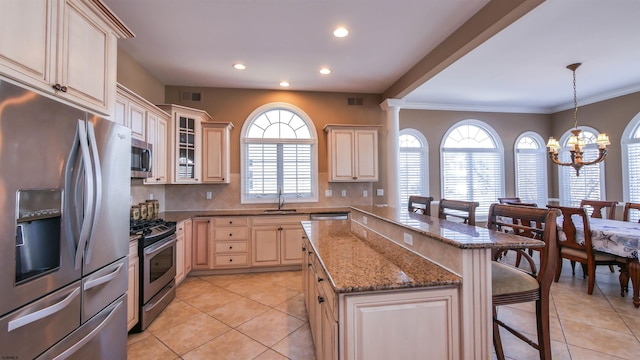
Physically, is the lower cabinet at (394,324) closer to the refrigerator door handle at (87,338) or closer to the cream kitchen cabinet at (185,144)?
the refrigerator door handle at (87,338)

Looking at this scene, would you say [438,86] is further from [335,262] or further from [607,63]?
[335,262]

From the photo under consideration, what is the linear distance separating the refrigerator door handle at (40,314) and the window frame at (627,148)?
750cm

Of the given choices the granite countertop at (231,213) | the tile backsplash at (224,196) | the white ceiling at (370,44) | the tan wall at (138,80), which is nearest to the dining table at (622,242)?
the white ceiling at (370,44)

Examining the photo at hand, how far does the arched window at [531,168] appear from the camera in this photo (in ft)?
19.7

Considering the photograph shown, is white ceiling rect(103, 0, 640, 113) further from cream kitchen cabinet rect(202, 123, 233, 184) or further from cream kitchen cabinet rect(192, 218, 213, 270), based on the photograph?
cream kitchen cabinet rect(192, 218, 213, 270)

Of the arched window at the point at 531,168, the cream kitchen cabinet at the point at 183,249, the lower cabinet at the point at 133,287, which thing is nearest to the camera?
the lower cabinet at the point at 133,287

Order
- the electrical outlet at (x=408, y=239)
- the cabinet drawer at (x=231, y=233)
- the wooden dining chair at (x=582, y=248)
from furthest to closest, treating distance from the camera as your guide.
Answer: the cabinet drawer at (x=231, y=233) → the wooden dining chair at (x=582, y=248) → the electrical outlet at (x=408, y=239)

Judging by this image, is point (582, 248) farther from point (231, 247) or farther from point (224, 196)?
point (224, 196)

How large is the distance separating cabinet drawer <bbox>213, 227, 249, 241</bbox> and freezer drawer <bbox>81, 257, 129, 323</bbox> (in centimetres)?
195

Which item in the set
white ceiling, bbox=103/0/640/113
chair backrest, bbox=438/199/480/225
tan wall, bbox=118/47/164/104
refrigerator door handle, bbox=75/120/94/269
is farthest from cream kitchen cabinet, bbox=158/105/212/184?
chair backrest, bbox=438/199/480/225

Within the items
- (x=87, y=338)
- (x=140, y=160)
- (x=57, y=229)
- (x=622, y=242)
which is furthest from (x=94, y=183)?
(x=622, y=242)

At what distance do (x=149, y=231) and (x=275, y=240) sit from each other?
1.78m

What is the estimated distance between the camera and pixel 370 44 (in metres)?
3.20

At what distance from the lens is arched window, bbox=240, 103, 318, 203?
Answer: 4.62 m
